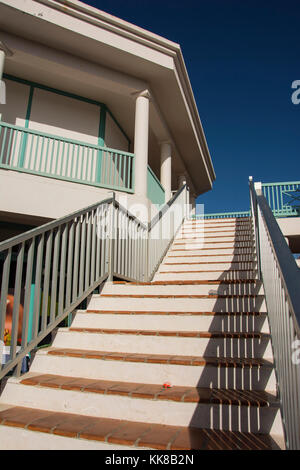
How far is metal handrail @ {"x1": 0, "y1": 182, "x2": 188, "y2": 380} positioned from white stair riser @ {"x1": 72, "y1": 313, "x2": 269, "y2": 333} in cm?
25

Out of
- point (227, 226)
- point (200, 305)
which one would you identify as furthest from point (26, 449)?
point (227, 226)

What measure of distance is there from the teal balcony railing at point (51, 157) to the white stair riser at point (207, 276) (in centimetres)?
207

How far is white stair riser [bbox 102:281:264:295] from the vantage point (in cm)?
325

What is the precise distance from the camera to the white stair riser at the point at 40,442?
1.68m

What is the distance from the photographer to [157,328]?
2902 millimetres

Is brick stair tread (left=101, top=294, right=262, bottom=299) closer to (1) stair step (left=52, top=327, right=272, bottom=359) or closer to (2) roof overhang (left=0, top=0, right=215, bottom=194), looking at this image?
(1) stair step (left=52, top=327, right=272, bottom=359)

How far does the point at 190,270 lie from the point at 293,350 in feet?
11.1

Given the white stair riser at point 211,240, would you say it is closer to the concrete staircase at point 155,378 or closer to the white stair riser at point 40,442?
the concrete staircase at point 155,378

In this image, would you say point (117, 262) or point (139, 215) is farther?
point (139, 215)

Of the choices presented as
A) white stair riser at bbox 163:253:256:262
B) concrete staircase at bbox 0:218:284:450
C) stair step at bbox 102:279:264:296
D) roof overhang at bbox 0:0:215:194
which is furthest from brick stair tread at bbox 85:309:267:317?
roof overhang at bbox 0:0:215:194

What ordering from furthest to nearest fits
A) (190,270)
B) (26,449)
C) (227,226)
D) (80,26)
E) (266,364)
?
(227,226) → (80,26) → (190,270) → (266,364) → (26,449)

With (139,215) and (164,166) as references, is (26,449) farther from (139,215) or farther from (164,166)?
(164,166)

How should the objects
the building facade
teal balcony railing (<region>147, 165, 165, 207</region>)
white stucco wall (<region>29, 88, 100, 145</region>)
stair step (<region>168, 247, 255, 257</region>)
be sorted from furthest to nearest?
teal balcony railing (<region>147, 165, 165, 207</region>) → white stucco wall (<region>29, 88, 100, 145</region>) → the building facade → stair step (<region>168, 247, 255, 257</region>)

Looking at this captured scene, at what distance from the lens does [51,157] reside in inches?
210
